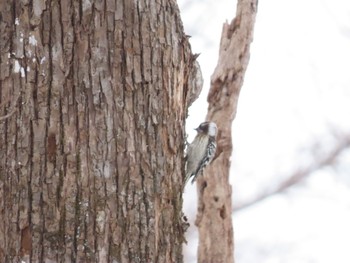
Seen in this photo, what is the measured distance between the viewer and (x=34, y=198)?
2004 mm

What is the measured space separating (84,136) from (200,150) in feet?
4.52

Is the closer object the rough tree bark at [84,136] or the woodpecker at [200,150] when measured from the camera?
the rough tree bark at [84,136]

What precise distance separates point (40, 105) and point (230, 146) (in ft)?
9.89

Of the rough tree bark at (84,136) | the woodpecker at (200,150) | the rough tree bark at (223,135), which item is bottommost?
the rough tree bark at (84,136)

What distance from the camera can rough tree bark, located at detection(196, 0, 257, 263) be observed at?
4797 mm

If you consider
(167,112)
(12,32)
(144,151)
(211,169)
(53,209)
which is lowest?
(53,209)

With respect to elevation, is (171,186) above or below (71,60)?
below

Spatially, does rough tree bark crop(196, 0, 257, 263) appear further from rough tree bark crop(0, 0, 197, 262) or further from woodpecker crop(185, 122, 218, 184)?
rough tree bark crop(0, 0, 197, 262)

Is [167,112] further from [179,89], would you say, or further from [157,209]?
[157,209]

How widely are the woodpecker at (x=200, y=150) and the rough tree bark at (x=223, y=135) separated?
1.14 meters

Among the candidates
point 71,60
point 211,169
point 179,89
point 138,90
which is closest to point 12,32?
point 71,60

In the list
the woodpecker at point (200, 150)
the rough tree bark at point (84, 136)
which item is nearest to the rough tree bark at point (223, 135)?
the woodpecker at point (200, 150)

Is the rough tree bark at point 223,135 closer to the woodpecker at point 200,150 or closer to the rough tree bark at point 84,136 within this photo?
the woodpecker at point 200,150

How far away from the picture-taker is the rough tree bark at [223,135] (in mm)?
4797
